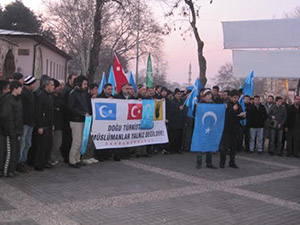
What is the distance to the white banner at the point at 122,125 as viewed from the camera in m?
9.70

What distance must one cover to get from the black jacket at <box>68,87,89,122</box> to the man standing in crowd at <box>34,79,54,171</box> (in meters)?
0.50

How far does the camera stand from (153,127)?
447 inches

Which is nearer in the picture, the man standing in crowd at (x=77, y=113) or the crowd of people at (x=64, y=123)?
the crowd of people at (x=64, y=123)

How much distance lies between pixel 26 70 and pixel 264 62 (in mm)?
Result: 22755

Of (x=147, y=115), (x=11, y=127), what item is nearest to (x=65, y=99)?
(x=11, y=127)

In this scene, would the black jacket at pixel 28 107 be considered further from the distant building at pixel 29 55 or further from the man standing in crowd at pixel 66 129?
the distant building at pixel 29 55

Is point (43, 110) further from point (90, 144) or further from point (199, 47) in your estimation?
point (199, 47)

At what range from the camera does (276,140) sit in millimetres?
13406

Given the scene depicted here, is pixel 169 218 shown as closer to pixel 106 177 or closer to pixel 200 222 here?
pixel 200 222

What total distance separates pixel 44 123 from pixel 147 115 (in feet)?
11.6

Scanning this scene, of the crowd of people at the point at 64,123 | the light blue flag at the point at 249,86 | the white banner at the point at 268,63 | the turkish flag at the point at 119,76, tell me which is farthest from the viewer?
the white banner at the point at 268,63

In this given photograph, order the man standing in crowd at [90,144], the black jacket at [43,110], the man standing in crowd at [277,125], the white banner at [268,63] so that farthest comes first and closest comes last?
the white banner at [268,63]
the man standing in crowd at [277,125]
the man standing in crowd at [90,144]
the black jacket at [43,110]

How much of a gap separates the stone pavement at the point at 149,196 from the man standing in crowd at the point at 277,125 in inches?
131

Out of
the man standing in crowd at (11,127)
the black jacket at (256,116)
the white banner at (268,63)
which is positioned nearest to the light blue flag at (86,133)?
the man standing in crowd at (11,127)
